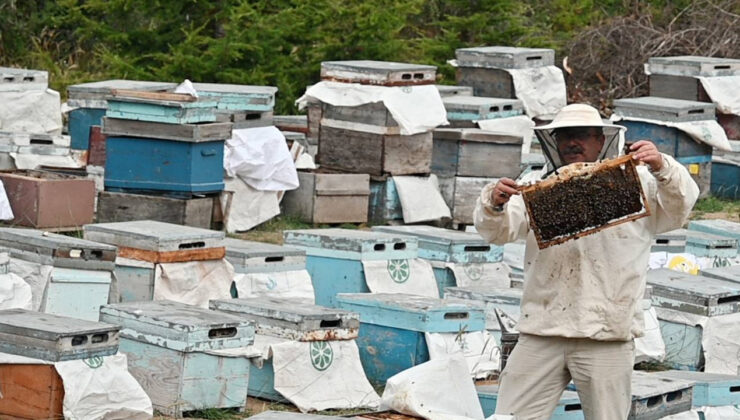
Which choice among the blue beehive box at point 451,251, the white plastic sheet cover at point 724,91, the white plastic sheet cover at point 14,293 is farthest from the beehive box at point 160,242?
the white plastic sheet cover at point 724,91

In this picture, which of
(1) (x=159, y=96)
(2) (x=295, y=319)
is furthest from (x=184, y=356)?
(1) (x=159, y=96)

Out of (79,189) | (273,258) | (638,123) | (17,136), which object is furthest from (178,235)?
(638,123)

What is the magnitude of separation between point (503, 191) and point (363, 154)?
596cm

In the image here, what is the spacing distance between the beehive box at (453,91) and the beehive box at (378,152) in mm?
1275

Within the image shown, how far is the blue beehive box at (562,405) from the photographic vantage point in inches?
218

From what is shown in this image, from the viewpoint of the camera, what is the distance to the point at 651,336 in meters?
7.32

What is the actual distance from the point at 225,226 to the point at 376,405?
376 centimetres

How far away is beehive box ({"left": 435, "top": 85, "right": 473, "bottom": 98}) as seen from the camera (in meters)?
11.7

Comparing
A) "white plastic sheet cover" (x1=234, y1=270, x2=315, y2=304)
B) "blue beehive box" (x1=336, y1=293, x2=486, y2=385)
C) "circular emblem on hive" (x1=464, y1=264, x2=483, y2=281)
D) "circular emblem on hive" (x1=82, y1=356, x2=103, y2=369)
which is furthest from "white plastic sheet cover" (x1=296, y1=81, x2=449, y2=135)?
"circular emblem on hive" (x1=82, y1=356, x2=103, y2=369)

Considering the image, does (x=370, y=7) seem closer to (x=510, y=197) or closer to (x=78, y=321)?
(x=78, y=321)

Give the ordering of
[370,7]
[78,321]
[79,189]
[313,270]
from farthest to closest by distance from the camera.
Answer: [370,7]
[79,189]
[313,270]
[78,321]

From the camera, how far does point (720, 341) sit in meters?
7.34

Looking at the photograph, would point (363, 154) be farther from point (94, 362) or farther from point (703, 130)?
point (94, 362)

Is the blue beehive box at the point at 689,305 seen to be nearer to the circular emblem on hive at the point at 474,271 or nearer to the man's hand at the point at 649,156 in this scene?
the circular emblem on hive at the point at 474,271
